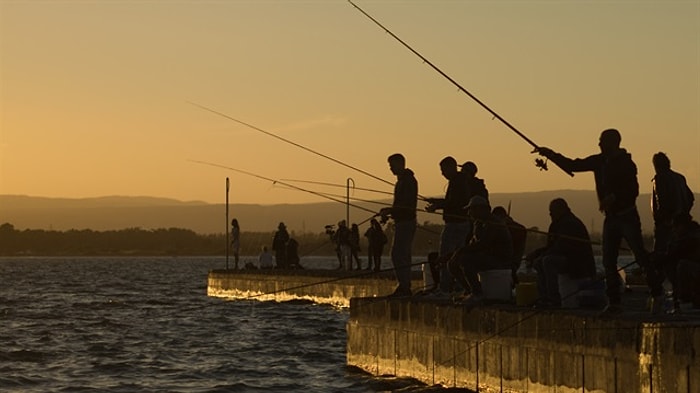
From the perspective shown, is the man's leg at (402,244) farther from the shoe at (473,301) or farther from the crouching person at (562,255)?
the crouching person at (562,255)

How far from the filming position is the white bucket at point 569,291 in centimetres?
1497

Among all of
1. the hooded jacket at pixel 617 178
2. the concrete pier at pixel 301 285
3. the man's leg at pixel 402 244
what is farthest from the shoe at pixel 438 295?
the concrete pier at pixel 301 285

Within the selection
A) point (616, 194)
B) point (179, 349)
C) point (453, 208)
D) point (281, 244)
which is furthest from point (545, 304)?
point (281, 244)

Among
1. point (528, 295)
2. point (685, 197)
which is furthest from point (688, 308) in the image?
point (528, 295)

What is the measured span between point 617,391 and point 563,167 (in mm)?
2152

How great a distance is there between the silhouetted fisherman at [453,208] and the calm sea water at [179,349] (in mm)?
1808

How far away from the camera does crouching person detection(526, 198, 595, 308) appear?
49.4 feet

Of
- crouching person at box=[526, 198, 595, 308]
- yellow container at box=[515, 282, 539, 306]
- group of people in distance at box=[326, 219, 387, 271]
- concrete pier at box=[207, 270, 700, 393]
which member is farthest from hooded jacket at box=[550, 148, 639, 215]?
group of people in distance at box=[326, 219, 387, 271]

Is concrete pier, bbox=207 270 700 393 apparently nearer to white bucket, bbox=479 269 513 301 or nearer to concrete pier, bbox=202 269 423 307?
white bucket, bbox=479 269 513 301

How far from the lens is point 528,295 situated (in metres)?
16.1

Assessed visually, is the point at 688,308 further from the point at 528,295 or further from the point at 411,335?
the point at 411,335

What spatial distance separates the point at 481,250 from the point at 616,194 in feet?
10.9

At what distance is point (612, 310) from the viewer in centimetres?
1369

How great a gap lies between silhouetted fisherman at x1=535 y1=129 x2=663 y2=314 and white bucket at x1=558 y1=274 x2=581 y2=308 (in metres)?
1.21
